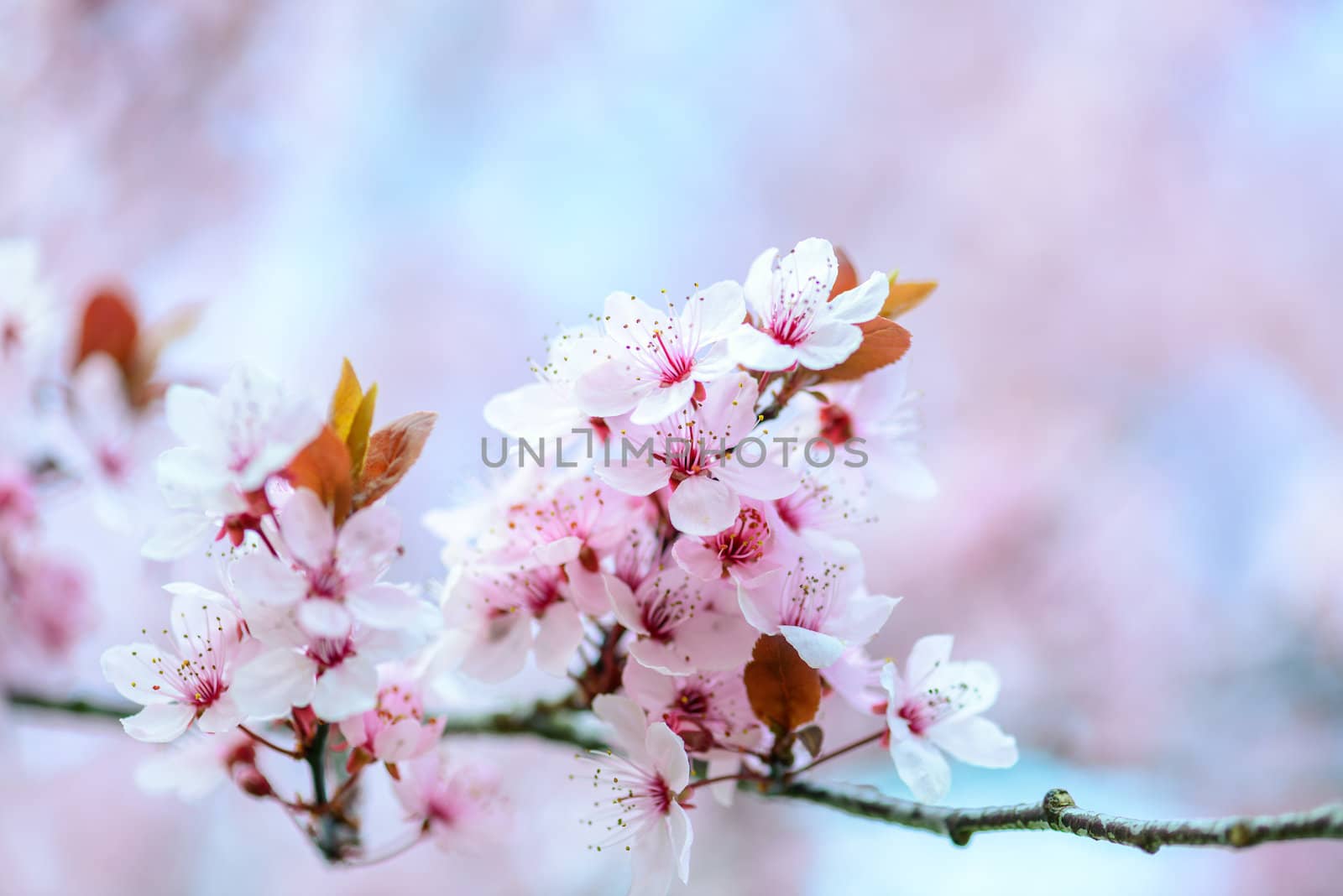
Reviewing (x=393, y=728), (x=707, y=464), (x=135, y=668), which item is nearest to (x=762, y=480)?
(x=707, y=464)

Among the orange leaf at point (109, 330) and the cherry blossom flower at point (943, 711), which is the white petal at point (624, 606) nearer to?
the cherry blossom flower at point (943, 711)

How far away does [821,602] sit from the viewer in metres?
0.50

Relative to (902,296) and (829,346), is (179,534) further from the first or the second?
(902,296)

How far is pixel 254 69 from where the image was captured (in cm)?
193

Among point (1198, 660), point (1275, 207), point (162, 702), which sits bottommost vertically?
point (162, 702)

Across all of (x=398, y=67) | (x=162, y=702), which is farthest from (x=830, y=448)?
(x=398, y=67)

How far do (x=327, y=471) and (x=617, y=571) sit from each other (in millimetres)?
164

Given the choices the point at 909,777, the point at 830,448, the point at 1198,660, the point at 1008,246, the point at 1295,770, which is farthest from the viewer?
the point at 1008,246

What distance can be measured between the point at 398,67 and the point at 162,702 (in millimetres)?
1991

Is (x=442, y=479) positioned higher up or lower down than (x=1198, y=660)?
lower down

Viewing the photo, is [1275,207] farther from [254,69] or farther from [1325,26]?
[254,69]

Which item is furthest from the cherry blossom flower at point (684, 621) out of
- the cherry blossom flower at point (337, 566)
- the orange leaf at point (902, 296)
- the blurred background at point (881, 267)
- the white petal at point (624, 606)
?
the blurred background at point (881, 267)

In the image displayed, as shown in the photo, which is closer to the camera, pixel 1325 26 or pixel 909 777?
pixel 909 777

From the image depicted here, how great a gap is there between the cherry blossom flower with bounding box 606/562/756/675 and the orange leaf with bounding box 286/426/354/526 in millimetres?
139
